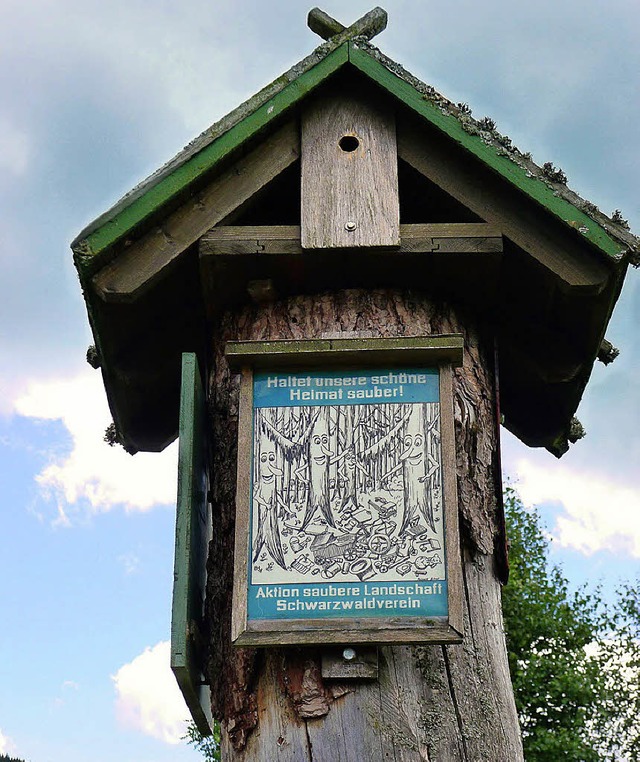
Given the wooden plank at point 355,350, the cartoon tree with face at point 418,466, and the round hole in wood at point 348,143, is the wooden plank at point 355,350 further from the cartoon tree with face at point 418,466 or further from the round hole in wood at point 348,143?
the round hole in wood at point 348,143

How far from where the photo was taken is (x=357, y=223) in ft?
12.3

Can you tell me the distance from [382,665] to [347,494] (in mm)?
551

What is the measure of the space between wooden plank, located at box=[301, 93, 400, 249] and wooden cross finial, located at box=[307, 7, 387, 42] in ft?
0.80

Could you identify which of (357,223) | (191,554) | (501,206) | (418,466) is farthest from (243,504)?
(501,206)

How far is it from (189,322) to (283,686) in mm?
1734

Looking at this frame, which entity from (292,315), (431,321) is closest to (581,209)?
(431,321)

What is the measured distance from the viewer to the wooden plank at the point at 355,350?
3.33 m

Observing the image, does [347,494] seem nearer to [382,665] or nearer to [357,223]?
[382,665]

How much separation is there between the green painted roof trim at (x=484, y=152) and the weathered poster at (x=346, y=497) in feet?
2.67

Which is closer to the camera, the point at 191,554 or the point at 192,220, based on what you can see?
the point at 191,554

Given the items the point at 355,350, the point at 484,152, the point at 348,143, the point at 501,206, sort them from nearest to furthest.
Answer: the point at 355,350 < the point at 484,152 < the point at 501,206 < the point at 348,143

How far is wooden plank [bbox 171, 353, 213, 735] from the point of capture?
10.5 ft

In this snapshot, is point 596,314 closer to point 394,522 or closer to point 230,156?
point 394,522

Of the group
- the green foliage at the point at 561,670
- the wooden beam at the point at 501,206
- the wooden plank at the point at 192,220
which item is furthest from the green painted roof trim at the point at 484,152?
the green foliage at the point at 561,670
